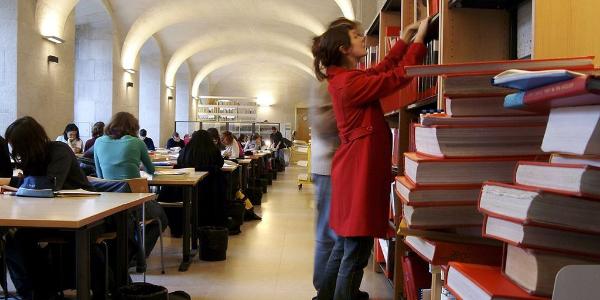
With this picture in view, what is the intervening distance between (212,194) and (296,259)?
154cm

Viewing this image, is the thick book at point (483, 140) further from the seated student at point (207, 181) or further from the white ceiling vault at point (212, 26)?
the white ceiling vault at point (212, 26)

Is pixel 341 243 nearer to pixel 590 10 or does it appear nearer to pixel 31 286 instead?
pixel 590 10

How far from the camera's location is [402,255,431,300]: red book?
9.34 feet

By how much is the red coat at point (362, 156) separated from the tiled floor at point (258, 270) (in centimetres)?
171

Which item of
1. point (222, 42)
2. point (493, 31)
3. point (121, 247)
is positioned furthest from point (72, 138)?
point (222, 42)

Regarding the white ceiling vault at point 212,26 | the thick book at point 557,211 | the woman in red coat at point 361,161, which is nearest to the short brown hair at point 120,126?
the woman in red coat at point 361,161

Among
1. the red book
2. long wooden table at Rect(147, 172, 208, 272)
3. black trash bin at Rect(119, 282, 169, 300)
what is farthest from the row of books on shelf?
long wooden table at Rect(147, 172, 208, 272)

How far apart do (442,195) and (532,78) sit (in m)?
0.50

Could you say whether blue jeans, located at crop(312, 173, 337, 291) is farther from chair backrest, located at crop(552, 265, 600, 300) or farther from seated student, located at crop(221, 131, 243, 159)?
seated student, located at crop(221, 131, 243, 159)

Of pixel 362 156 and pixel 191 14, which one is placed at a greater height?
pixel 191 14

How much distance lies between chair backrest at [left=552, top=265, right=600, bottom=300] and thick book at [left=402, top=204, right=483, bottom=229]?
20.8 inches

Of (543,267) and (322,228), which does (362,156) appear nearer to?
(322,228)

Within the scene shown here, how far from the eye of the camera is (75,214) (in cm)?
246

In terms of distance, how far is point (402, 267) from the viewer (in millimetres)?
3215
